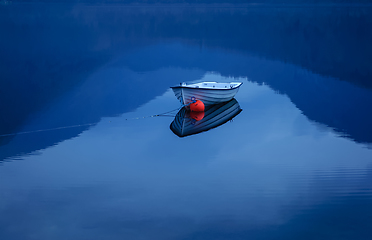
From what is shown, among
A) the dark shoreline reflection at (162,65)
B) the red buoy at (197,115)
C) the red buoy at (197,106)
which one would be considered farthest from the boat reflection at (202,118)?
the dark shoreline reflection at (162,65)

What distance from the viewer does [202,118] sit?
18703 millimetres

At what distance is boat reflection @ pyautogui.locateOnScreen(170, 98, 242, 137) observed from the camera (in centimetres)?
1731

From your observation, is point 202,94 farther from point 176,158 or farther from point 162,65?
point 162,65

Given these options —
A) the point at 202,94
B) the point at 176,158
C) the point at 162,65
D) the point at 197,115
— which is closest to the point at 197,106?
the point at 197,115

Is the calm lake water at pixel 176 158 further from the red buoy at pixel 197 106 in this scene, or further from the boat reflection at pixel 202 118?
the red buoy at pixel 197 106

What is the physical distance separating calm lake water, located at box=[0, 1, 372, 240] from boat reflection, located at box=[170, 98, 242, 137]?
0.45 meters

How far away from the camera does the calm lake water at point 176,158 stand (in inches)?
406

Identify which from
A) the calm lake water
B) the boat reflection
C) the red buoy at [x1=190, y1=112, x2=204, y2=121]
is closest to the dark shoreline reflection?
the calm lake water

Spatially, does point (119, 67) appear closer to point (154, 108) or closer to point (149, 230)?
point (154, 108)

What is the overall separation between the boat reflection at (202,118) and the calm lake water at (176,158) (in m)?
0.45

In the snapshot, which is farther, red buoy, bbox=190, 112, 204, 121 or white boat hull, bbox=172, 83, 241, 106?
red buoy, bbox=190, 112, 204, 121

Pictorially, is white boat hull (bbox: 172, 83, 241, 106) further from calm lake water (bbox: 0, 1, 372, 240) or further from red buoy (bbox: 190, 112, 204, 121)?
calm lake water (bbox: 0, 1, 372, 240)

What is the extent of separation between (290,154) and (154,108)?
356 inches

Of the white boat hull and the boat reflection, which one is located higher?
the white boat hull
